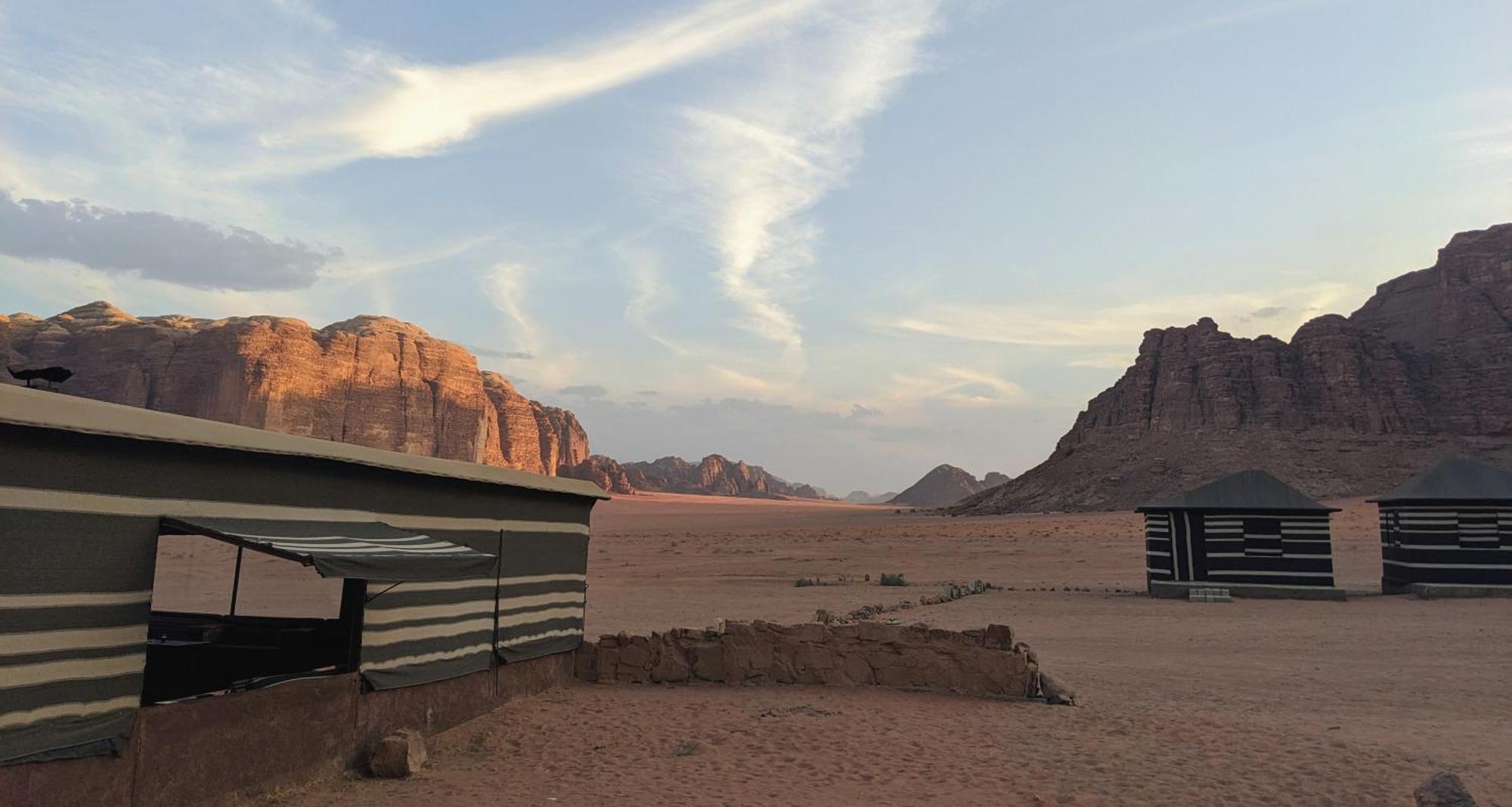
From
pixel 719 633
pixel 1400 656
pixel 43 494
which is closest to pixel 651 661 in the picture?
pixel 719 633

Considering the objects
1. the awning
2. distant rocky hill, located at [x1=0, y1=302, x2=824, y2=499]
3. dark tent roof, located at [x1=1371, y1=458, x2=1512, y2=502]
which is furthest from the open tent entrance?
distant rocky hill, located at [x1=0, y1=302, x2=824, y2=499]

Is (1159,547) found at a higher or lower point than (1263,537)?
lower

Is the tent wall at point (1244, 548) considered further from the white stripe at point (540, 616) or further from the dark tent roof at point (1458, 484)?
the white stripe at point (540, 616)

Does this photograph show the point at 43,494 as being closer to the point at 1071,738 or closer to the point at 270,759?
the point at 270,759

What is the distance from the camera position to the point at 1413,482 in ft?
78.3

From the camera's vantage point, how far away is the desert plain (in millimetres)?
7367

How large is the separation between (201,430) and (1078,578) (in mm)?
29967

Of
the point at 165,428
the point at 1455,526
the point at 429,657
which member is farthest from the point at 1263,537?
the point at 165,428

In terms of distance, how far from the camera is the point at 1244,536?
23.6 m

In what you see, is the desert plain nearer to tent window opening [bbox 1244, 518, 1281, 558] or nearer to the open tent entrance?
the open tent entrance

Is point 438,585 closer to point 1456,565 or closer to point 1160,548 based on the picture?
point 1160,548

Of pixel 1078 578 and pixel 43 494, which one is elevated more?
pixel 43 494

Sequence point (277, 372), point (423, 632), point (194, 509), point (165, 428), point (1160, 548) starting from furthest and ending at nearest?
point (277, 372), point (1160, 548), point (423, 632), point (194, 509), point (165, 428)

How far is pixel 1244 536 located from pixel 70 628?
2531 cm
